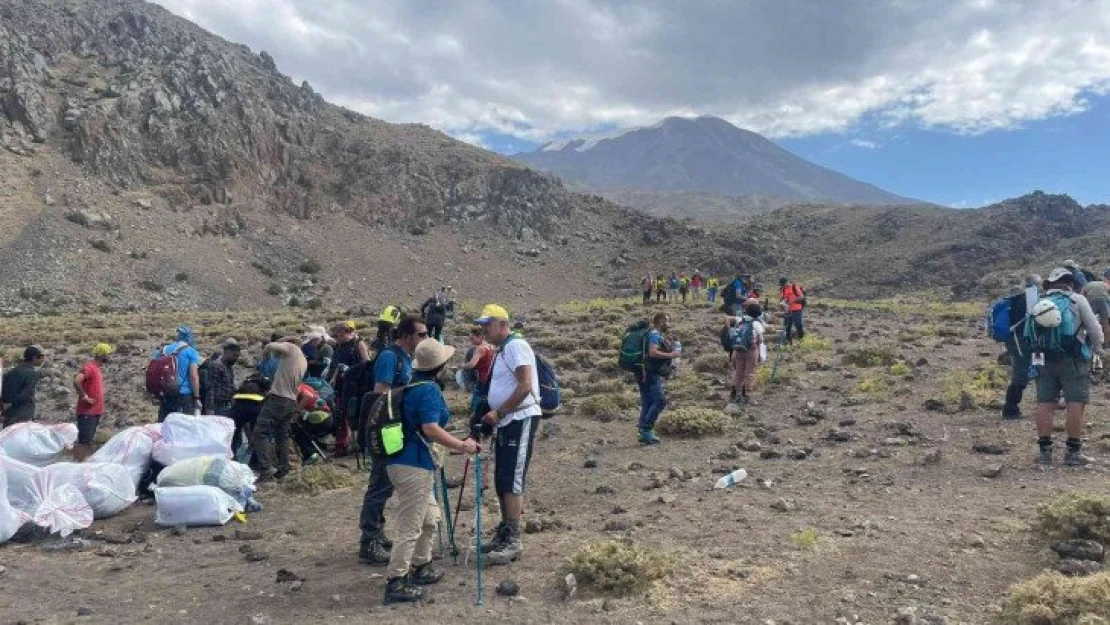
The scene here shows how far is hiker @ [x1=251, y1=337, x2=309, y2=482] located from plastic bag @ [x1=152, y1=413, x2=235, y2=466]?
0.44m

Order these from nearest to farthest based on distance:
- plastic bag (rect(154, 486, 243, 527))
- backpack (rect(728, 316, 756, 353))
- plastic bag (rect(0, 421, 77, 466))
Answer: plastic bag (rect(154, 486, 243, 527))
plastic bag (rect(0, 421, 77, 466))
backpack (rect(728, 316, 756, 353))

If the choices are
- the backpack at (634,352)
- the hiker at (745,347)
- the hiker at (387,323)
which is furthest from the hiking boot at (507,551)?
the hiker at (745,347)

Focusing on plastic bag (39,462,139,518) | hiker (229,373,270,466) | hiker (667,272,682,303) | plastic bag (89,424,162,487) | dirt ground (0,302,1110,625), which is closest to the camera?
dirt ground (0,302,1110,625)

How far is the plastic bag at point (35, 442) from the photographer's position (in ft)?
27.1

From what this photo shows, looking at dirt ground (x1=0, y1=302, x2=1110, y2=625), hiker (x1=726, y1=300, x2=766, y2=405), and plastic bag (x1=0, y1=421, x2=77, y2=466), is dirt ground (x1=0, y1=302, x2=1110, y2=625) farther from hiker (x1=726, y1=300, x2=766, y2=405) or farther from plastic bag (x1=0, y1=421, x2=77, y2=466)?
plastic bag (x1=0, y1=421, x2=77, y2=466)

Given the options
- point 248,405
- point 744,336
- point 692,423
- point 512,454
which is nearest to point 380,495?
point 512,454

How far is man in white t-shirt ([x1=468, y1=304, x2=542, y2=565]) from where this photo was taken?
5.91m

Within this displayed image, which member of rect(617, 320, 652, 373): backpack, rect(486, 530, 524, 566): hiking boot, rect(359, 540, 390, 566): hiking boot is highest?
rect(617, 320, 652, 373): backpack

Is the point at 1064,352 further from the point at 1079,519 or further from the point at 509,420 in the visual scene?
the point at 509,420

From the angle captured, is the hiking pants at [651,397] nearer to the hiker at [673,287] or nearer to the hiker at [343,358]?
the hiker at [343,358]

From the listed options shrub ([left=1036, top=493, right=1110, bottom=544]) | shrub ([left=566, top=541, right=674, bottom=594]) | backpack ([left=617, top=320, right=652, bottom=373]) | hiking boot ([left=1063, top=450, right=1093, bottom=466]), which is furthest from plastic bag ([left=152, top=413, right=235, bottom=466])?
hiking boot ([left=1063, top=450, right=1093, bottom=466])

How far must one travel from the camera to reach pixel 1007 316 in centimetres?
959

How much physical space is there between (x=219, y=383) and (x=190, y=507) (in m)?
3.34

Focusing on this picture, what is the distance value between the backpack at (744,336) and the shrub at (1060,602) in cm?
748
